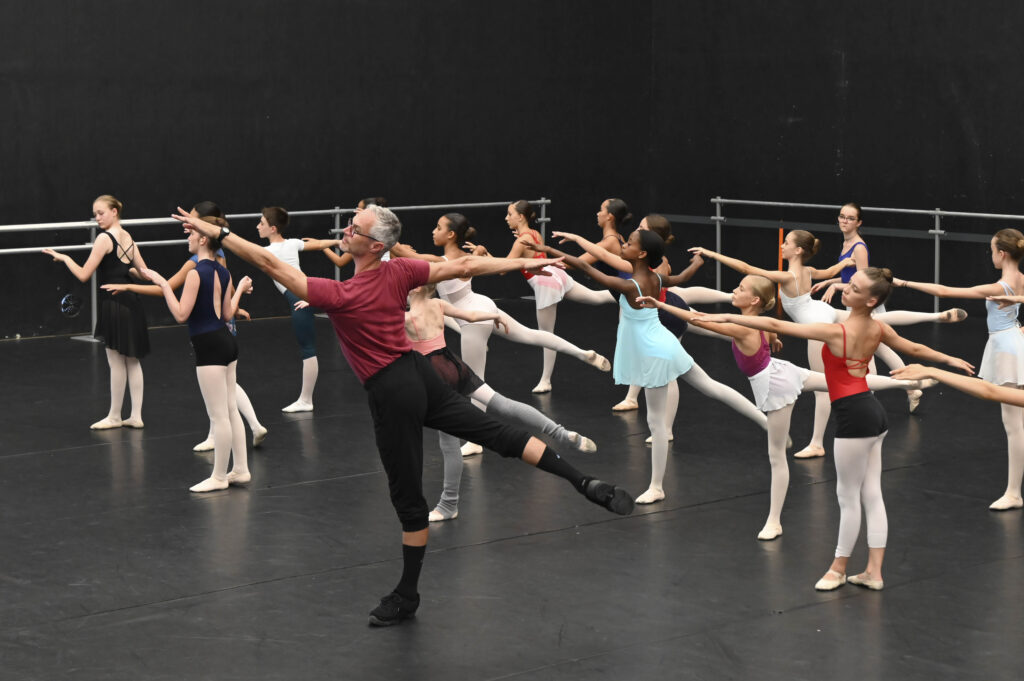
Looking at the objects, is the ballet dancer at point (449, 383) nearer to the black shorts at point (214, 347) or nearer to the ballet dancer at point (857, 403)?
the black shorts at point (214, 347)

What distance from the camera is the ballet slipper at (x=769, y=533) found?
274 inches

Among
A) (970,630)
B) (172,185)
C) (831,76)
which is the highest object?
(831,76)

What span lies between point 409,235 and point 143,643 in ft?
33.8

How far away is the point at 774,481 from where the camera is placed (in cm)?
696

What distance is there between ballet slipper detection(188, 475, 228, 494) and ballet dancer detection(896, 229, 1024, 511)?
3.85 m

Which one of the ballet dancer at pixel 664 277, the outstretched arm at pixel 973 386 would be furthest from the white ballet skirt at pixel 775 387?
the outstretched arm at pixel 973 386

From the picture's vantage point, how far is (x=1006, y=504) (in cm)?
751

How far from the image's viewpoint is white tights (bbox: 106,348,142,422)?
940 cm

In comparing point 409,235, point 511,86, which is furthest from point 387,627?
point 511,86

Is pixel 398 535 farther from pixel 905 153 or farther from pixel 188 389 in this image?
pixel 905 153

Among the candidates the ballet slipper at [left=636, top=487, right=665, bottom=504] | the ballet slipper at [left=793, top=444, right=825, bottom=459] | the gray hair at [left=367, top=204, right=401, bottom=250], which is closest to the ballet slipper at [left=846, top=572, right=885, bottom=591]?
the ballet slipper at [left=636, top=487, right=665, bottom=504]

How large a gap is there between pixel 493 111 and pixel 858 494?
1043cm

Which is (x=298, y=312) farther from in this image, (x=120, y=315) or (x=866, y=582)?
(x=866, y=582)

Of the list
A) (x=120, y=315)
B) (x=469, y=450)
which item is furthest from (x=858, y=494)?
(x=120, y=315)
